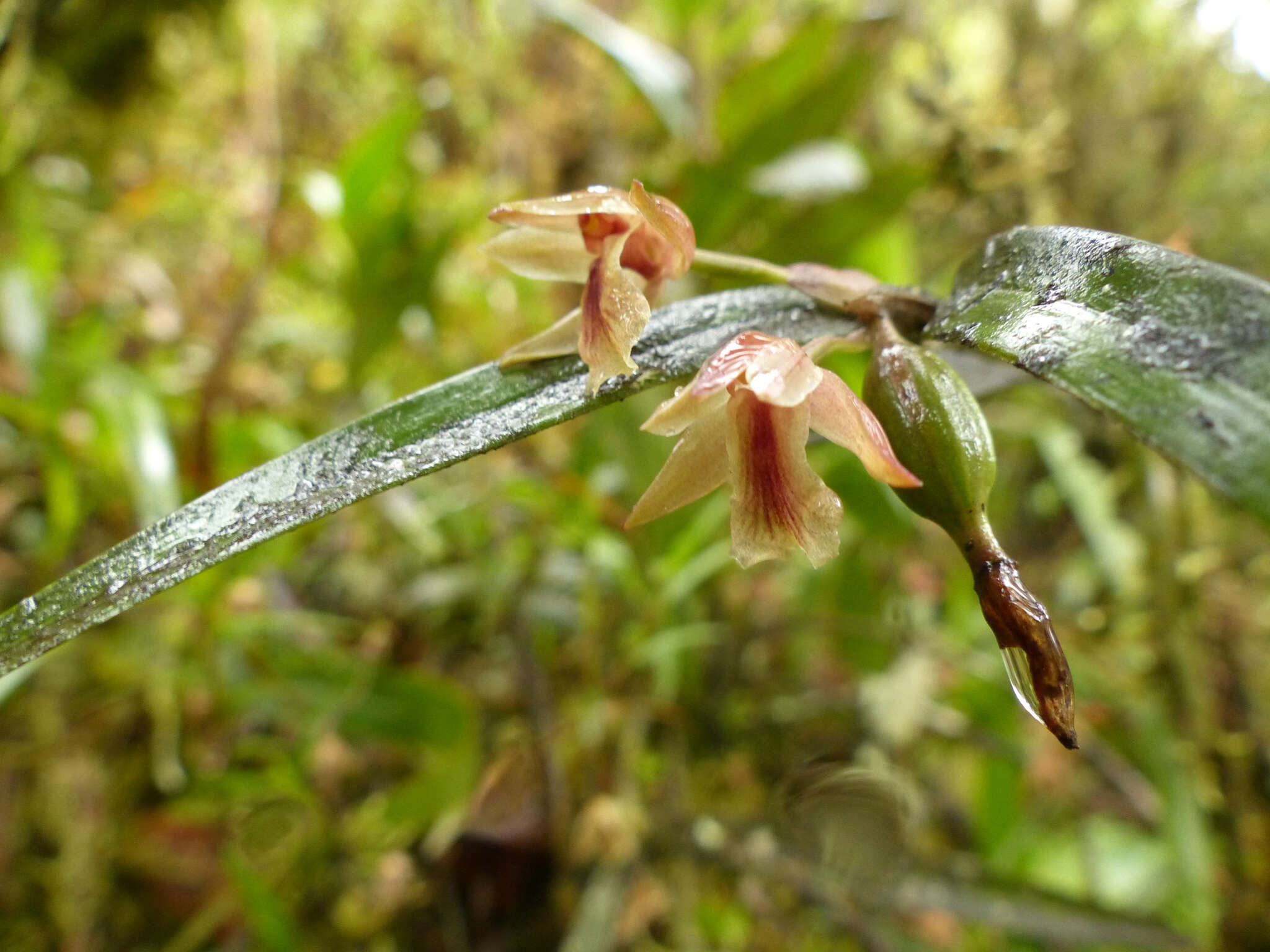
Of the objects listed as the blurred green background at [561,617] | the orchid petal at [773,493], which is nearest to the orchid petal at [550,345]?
the orchid petal at [773,493]

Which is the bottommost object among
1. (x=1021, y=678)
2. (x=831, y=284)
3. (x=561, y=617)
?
(x=561, y=617)

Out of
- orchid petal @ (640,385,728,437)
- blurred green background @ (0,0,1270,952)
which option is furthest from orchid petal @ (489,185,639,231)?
blurred green background @ (0,0,1270,952)

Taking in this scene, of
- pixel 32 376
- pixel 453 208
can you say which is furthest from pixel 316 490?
pixel 453 208

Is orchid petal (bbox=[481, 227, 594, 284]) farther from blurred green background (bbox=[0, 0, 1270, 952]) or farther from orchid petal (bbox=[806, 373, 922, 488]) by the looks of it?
blurred green background (bbox=[0, 0, 1270, 952])

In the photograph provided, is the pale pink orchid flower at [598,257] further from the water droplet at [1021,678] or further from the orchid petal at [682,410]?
the water droplet at [1021,678]

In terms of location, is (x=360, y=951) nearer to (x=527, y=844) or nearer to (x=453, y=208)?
(x=527, y=844)

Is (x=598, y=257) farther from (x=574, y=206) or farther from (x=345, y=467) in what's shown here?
(x=345, y=467)

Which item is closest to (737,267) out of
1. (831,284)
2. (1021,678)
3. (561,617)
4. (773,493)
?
(831,284)
